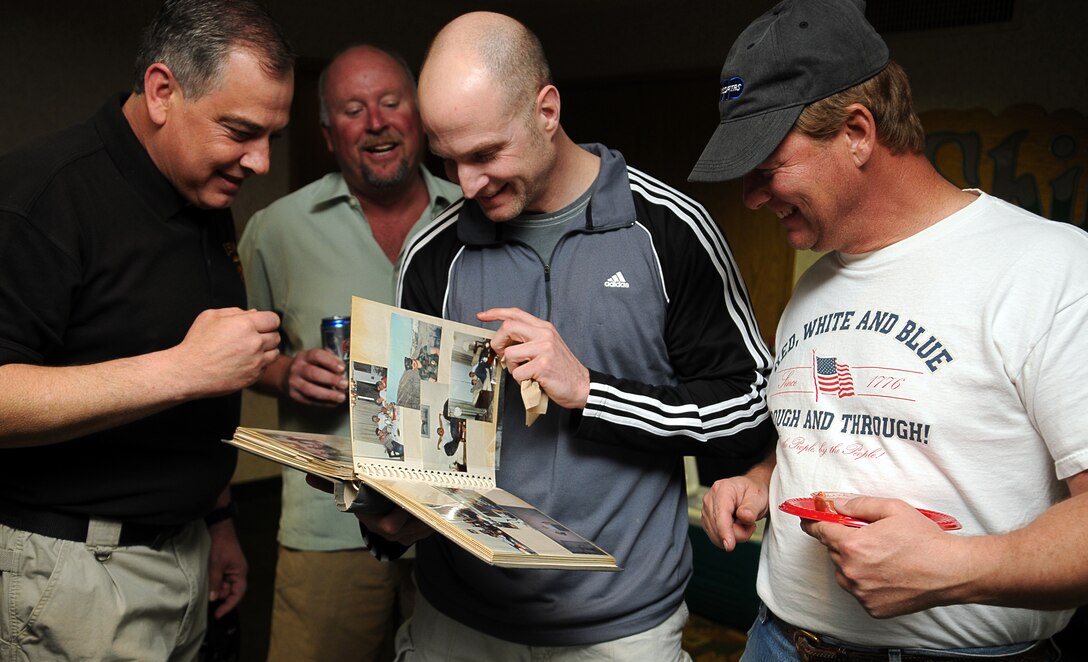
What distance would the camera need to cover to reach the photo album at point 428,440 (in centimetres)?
123

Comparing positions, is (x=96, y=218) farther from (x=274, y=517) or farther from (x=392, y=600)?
(x=274, y=517)

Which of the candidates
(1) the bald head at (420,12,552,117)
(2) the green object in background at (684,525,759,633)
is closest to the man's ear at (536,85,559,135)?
(1) the bald head at (420,12,552,117)

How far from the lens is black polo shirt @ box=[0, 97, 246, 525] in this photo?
1427 millimetres

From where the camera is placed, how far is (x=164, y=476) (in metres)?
1.65

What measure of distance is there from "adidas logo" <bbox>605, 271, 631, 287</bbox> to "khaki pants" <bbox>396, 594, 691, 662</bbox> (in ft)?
1.85

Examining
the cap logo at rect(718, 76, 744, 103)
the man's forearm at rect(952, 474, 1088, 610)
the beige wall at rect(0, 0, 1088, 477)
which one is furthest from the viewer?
the beige wall at rect(0, 0, 1088, 477)

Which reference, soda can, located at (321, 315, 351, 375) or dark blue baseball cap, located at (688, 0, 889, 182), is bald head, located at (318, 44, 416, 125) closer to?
soda can, located at (321, 315, 351, 375)

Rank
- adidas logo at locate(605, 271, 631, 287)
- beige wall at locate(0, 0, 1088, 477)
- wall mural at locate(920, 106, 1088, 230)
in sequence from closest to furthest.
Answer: adidas logo at locate(605, 271, 631, 287), wall mural at locate(920, 106, 1088, 230), beige wall at locate(0, 0, 1088, 477)

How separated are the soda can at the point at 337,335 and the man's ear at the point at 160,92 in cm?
54

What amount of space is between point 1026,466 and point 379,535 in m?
1.06

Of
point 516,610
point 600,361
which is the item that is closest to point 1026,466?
point 600,361

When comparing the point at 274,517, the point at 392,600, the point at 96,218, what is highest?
the point at 96,218

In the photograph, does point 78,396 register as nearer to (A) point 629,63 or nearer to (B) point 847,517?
(B) point 847,517

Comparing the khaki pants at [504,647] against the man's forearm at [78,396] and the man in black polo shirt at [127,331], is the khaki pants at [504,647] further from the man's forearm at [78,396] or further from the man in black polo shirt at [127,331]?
the man's forearm at [78,396]
